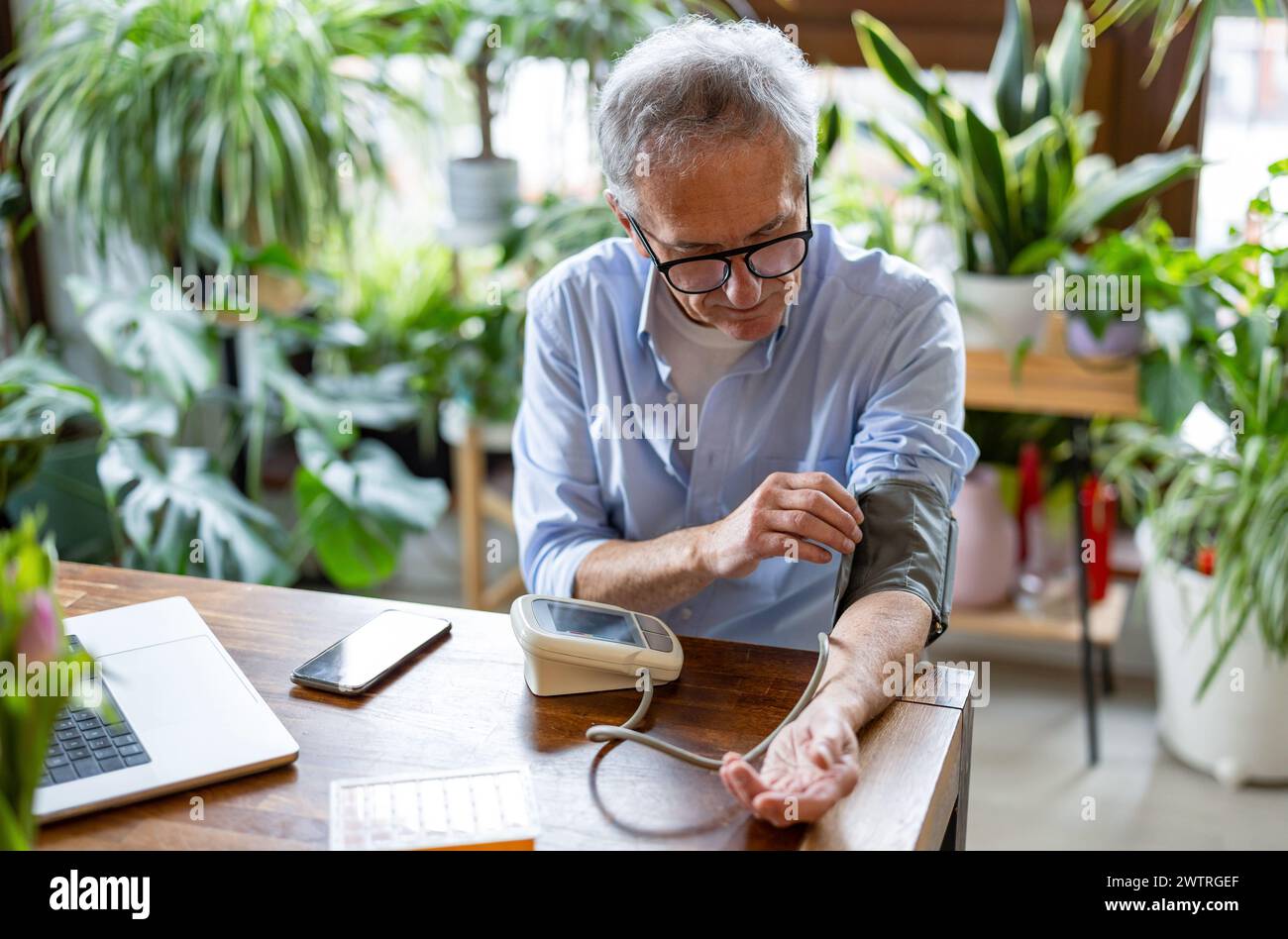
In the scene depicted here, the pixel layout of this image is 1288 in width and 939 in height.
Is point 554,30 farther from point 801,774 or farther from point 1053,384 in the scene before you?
point 801,774

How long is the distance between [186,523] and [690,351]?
1272 millimetres

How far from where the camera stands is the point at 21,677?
93 cm

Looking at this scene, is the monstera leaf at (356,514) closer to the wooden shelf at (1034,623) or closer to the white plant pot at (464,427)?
the white plant pot at (464,427)

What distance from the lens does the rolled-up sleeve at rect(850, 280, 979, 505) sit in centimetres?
157

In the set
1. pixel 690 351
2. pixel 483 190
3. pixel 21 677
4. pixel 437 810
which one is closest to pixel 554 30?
pixel 483 190

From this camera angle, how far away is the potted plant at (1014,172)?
265 cm

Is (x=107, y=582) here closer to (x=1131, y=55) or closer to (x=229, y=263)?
(x=229, y=263)

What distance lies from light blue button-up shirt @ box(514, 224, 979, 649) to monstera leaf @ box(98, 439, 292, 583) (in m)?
0.90

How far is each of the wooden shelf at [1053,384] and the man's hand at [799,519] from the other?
1.45 metres

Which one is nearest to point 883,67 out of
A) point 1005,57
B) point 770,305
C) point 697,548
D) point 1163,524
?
point 1005,57

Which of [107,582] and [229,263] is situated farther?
[229,263]

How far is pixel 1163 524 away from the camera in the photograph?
108 inches

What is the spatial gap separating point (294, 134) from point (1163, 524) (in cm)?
200

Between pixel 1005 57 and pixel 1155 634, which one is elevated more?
pixel 1005 57
